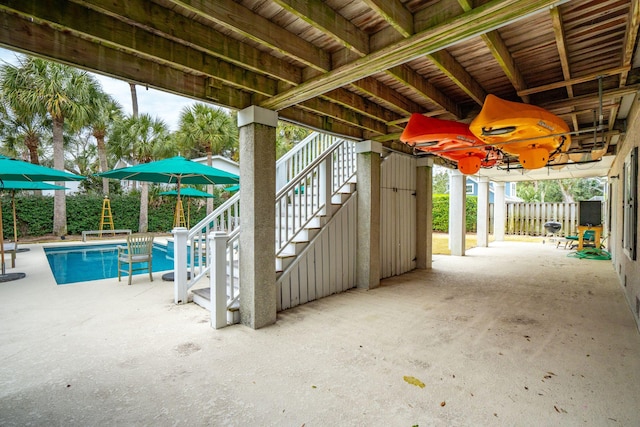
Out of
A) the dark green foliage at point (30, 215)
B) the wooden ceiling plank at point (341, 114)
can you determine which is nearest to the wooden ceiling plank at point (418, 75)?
the wooden ceiling plank at point (341, 114)

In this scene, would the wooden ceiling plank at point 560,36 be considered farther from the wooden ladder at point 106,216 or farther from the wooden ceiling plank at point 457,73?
the wooden ladder at point 106,216

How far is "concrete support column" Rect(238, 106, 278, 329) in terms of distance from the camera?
3400mm

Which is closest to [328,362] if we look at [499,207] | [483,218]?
[483,218]

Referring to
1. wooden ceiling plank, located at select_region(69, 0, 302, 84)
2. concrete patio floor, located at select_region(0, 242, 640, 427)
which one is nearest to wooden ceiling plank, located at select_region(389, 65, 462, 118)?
wooden ceiling plank, located at select_region(69, 0, 302, 84)

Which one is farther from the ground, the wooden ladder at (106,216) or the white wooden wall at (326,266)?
the wooden ladder at (106,216)

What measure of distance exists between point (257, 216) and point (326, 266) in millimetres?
1742

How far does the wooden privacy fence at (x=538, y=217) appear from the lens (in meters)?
13.2

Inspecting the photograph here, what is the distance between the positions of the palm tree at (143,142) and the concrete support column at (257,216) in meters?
12.2

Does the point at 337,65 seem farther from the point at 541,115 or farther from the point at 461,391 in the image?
the point at 461,391

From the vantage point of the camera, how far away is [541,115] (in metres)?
3.36

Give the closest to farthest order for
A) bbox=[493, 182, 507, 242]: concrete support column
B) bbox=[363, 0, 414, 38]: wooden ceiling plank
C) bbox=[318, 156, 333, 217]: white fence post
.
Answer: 1. bbox=[363, 0, 414, 38]: wooden ceiling plank
2. bbox=[318, 156, 333, 217]: white fence post
3. bbox=[493, 182, 507, 242]: concrete support column

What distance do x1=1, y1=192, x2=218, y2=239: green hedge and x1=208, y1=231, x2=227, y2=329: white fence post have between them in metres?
7.05

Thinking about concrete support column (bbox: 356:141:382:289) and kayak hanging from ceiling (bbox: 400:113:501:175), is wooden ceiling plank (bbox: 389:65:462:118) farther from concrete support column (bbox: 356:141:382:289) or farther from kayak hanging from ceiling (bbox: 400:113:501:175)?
concrete support column (bbox: 356:141:382:289)

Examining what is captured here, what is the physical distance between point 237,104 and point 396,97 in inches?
80.2
